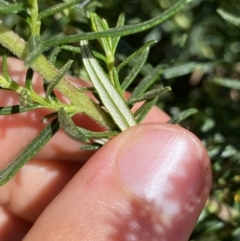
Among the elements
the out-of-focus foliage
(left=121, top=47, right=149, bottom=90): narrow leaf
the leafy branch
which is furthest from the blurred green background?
the leafy branch

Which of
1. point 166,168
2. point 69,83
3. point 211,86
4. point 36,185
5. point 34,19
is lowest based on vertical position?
point 211,86

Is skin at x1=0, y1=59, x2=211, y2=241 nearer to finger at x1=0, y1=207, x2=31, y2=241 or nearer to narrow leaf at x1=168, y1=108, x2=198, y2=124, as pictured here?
narrow leaf at x1=168, y1=108, x2=198, y2=124

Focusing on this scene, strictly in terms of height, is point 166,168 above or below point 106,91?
below

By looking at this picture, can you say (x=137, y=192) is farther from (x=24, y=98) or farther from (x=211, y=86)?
(x=211, y=86)

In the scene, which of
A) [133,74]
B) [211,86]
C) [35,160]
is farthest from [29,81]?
[211,86]

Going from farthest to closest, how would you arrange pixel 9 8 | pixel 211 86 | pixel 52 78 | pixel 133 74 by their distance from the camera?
pixel 211 86, pixel 133 74, pixel 52 78, pixel 9 8

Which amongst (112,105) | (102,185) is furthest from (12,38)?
(102,185)

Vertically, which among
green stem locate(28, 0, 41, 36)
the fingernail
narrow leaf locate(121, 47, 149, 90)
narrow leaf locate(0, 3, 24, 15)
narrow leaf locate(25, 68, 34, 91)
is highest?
narrow leaf locate(0, 3, 24, 15)
